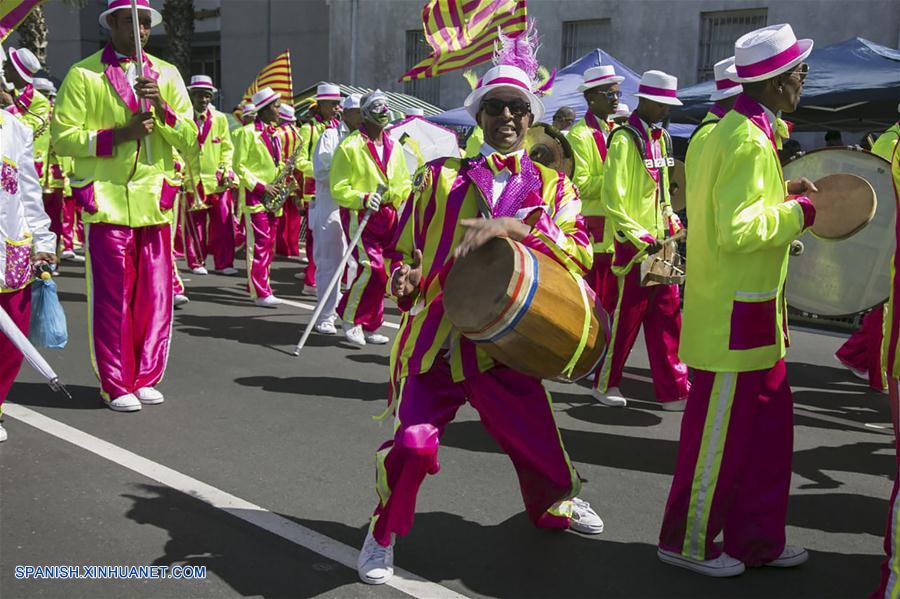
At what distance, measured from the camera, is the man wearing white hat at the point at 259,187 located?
1051cm

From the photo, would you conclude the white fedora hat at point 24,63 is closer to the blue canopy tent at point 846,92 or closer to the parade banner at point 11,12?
the parade banner at point 11,12

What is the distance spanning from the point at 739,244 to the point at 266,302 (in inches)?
298

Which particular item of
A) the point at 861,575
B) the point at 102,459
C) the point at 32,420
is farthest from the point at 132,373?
the point at 861,575

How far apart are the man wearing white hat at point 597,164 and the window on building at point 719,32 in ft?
39.3

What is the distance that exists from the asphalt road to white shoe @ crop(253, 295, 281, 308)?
2944 millimetres

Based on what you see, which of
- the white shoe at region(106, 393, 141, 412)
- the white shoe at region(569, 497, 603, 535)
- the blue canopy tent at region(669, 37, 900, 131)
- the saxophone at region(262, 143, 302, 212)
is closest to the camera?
the white shoe at region(569, 497, 603, 535)

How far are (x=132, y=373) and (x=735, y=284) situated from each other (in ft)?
13.3

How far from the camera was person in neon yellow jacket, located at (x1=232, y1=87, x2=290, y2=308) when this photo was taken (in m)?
10.5

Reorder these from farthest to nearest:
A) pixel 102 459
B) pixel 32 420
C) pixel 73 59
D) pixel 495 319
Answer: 1. pixel 73 59
2. pixel 32 420
3. pixel 102 459
4. pixel 495 319

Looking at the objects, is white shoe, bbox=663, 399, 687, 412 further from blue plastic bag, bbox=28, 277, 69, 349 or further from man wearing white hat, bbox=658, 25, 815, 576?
blue plastic bag, bbox=28, 277, 69, 349

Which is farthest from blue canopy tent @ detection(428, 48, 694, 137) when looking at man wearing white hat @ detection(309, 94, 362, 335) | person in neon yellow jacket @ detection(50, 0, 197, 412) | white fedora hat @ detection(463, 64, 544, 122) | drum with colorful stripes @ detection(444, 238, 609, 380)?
drum with colorful stripes @ detection(444, 238, 609, 380)

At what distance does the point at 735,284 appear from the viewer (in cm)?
374

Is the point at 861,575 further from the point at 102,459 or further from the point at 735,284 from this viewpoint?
the point at 102,459

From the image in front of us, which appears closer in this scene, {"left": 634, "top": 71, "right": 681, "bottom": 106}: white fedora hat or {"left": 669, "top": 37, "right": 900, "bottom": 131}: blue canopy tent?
A: {"left": 634, "top": 71, "right": 681, "bottom": 106}: white fedora hat
